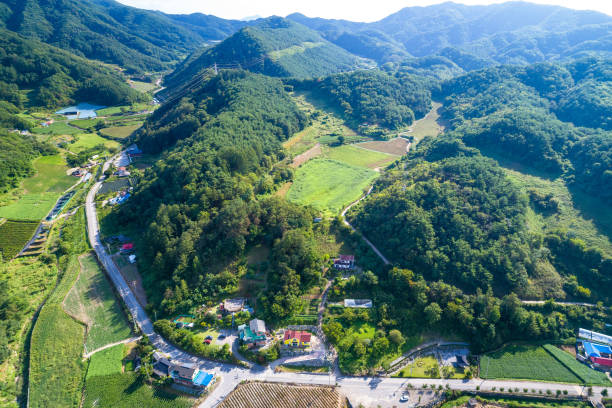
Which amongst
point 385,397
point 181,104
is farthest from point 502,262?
point 181,104

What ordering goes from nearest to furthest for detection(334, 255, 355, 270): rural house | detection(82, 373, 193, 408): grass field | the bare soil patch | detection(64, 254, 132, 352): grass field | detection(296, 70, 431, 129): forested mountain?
detection(82, 373, 193, 408): grass field, detection(64, 254, 132, 352): grass field, detection(334, 255, 355, 270): rural house, the bare soil patch, detection(296, 70, 431, 129): forested mountain

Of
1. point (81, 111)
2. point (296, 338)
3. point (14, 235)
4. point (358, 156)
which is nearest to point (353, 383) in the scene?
point (296, 338)

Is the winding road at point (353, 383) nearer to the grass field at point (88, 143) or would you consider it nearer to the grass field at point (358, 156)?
the grass field at point (358, 156)

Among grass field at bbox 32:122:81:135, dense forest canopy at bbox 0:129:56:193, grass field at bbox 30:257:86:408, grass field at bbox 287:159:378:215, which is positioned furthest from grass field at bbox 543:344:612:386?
grass field at bbox 32:122:81:135

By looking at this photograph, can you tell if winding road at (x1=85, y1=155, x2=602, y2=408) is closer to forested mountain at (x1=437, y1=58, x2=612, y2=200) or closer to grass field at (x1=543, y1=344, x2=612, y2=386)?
grass field at (x1=543, y1=344, x2=612, y2=386)

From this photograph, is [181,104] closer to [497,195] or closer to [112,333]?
[112,333]

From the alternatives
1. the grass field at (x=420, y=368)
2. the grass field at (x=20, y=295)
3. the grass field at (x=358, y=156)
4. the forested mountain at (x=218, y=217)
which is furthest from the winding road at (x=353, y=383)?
the grass field at (x=358, y=156)
